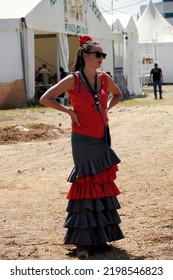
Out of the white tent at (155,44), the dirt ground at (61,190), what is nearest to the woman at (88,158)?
the dirt ground at (61,190)

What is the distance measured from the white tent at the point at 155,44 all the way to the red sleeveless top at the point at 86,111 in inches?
1329

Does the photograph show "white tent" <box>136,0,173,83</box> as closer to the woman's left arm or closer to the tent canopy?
the tent canopy

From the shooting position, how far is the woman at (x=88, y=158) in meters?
5.41

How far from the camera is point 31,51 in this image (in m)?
22.4

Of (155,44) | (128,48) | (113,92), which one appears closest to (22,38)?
(128,48)

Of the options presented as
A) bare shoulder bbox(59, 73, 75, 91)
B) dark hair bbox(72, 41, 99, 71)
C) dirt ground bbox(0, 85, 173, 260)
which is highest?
dark hair bbox(72, 41, 99, 71)

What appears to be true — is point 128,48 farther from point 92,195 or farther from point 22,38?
point 92,195

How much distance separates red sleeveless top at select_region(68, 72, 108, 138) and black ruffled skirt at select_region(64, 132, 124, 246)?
60mm

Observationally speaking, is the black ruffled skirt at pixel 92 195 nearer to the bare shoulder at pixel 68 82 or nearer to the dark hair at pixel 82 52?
the bare shoulder at pixel 68 82

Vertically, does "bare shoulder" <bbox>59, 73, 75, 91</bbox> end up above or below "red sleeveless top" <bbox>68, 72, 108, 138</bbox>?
above

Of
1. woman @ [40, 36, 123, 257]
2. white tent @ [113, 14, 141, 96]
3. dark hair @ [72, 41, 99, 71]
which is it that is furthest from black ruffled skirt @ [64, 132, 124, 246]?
white tent @ [113, 14, 141, 96]

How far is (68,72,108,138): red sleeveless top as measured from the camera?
5.41 meters

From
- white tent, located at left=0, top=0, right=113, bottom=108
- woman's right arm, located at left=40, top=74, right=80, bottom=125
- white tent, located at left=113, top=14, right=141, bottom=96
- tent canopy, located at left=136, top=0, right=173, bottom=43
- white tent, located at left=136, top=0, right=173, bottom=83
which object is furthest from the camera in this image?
tent canopy, located at left=136, top=0, right=173, bottom=43
